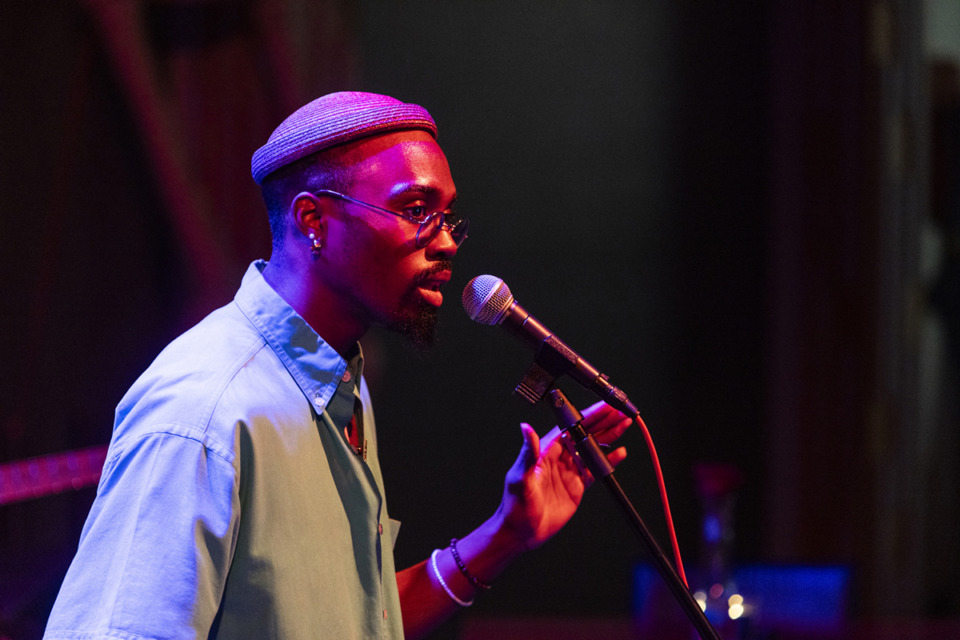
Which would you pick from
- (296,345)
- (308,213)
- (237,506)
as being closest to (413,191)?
(308,213)

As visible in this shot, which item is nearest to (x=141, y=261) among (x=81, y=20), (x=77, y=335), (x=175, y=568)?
(x=77, y=335)

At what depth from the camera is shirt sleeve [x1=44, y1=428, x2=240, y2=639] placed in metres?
1.00

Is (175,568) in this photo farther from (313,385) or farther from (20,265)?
(20,265)

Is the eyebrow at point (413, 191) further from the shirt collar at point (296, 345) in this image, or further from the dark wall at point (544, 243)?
the dark wall at point (544, 243)

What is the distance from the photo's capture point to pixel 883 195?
139 inches

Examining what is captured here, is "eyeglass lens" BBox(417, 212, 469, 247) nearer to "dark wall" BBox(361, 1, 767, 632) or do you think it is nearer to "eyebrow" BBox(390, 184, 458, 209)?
"eyebrow" BBox(390, 184, 458, 209)

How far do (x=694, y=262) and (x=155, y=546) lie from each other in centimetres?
298

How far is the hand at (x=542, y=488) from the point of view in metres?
1.45

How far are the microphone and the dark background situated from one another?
71.3 inches

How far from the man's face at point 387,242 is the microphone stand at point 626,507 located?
0.84 ft

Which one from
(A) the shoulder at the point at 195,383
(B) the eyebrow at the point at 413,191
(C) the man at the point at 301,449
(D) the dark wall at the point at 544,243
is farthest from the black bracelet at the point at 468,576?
(D) the dark wall at the point at 544,243

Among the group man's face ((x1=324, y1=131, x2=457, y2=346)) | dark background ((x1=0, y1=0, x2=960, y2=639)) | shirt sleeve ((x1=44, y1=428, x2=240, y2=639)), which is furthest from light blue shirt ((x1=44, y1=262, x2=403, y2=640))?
dark background ((x1=0, y1=0, x2=960, y2=639))

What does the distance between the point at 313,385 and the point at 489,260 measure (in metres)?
2.14

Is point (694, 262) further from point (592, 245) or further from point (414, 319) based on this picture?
point (414, 319)
